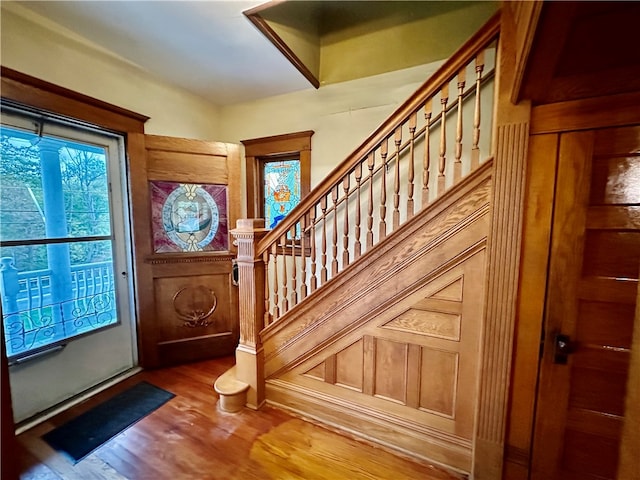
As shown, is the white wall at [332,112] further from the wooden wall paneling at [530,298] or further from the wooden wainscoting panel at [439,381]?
the wooden wainscoting panel at [439,381]

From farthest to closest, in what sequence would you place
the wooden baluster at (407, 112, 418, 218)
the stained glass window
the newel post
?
the stained glass window
the newel post
the wooden baluster at (407, 112, 418, 218)

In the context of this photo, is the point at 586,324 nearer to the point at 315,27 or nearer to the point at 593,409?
the point at 593,409

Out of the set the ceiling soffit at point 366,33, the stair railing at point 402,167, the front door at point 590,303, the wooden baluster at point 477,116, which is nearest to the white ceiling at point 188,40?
the ceiling soffit at point 366,33

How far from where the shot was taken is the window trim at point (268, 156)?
2682 millimetres

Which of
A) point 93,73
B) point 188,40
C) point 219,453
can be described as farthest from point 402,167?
point 93,73

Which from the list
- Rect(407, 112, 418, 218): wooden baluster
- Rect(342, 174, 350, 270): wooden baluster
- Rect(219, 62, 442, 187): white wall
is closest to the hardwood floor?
Rect(342, 174, 350, 270): wooden baluster

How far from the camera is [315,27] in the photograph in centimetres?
241

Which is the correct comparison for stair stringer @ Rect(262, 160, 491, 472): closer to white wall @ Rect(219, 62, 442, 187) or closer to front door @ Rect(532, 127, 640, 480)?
front door @ Rect(532, 127, 640, 480)

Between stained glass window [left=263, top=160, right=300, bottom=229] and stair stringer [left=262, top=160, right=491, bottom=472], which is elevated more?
stained glass window [left=263, top=160, right=300, bottom=229]

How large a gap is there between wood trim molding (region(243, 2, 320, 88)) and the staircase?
1.03 meters

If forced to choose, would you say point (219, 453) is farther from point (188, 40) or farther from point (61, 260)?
point (188, 40)

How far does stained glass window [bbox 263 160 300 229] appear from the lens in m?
2.89

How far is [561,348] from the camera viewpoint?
123 centimetres

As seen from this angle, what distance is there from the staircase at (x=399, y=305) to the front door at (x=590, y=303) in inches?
11.8
